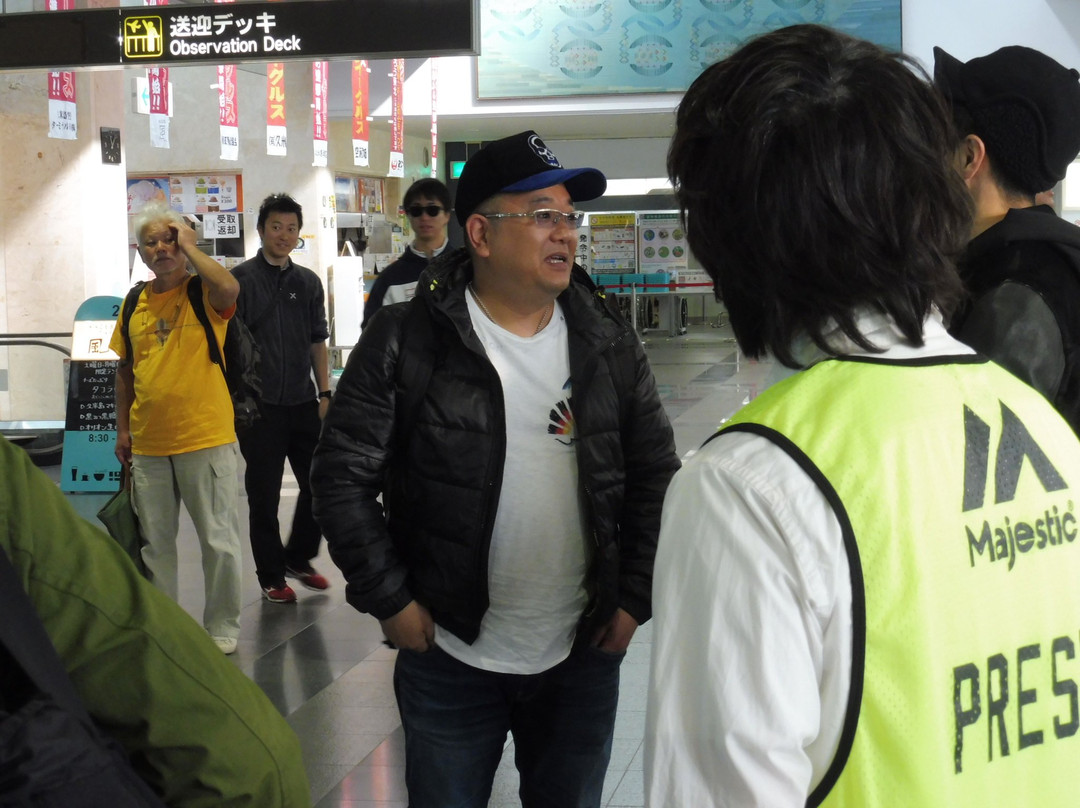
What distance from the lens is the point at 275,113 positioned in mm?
12547

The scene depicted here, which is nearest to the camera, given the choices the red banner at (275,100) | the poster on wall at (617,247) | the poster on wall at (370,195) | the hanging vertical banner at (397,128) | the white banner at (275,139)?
the white banner at (275,139)

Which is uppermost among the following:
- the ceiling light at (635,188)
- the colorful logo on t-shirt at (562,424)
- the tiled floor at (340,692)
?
the ceiling light at (635,188)

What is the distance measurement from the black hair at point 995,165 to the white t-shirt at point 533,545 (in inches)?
35.6

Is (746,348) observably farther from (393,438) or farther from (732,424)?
(393,438)

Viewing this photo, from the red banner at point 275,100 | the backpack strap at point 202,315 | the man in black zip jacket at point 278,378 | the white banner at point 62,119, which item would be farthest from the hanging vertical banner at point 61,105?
the backpack strap at point 202,315

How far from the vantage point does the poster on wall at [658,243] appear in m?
26.1

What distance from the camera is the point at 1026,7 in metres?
16.6

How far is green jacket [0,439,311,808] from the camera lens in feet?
3.46

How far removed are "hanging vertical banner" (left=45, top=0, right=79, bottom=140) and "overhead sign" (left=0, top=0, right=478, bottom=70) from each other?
7.23 ft

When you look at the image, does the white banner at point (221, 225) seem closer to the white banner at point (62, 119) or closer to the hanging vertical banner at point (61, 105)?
the hanging vertical banner at point (61, 105)

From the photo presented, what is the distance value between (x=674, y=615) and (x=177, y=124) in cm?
1815

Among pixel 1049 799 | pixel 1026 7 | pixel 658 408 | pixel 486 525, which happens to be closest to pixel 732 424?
pixel 1049 799

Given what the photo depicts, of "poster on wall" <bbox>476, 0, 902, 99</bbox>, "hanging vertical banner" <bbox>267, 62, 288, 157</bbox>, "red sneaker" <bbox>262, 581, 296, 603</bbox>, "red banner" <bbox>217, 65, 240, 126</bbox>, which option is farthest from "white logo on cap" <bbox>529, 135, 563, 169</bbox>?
"poster on wall" <bbox>476, 0, 902, 99</bbox>

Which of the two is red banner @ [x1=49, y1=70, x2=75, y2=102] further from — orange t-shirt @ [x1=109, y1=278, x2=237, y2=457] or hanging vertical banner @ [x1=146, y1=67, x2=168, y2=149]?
orange t-shirt @ [x1=109, y1=278, x2=237, y2=457]
